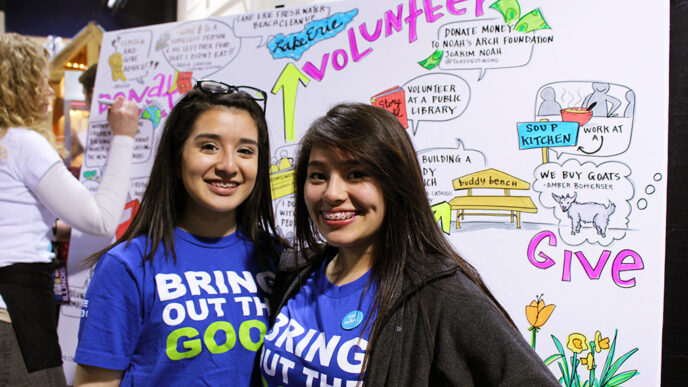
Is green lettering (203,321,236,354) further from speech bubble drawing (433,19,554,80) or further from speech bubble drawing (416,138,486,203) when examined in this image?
speech bubble drawing (433,19,554,80)

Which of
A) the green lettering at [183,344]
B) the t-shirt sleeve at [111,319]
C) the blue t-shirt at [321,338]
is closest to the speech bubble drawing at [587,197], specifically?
the blue t-shirt at [321,338]

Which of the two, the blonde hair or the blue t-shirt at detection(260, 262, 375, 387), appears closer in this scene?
the blue t-shirt at detection(260, 262, 375, 387)

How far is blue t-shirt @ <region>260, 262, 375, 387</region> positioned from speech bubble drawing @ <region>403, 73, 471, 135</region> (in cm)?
75

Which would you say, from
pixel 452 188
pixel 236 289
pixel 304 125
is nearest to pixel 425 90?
pixel 452 188

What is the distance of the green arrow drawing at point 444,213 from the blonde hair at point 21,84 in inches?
55.9

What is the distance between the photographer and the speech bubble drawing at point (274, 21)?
1.87 metres

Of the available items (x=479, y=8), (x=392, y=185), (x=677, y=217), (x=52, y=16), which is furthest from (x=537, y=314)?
(x=52, y=16)

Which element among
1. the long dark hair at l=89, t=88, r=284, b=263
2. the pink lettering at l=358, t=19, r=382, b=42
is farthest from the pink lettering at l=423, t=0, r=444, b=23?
the long dark hair at l=89, t=88, r=284, b=263

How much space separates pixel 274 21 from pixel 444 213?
40.8 inches

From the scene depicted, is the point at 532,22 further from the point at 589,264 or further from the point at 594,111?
the point at 589,264

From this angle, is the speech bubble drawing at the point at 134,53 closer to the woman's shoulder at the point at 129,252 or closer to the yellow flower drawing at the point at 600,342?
the woman's shoulder at the point at 129,252

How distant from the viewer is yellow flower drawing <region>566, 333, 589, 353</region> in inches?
56.8

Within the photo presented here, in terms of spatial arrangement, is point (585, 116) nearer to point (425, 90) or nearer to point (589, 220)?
point (589, 220)

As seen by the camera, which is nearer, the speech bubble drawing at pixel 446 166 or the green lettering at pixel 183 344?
the green lettering at pixel 183 344
